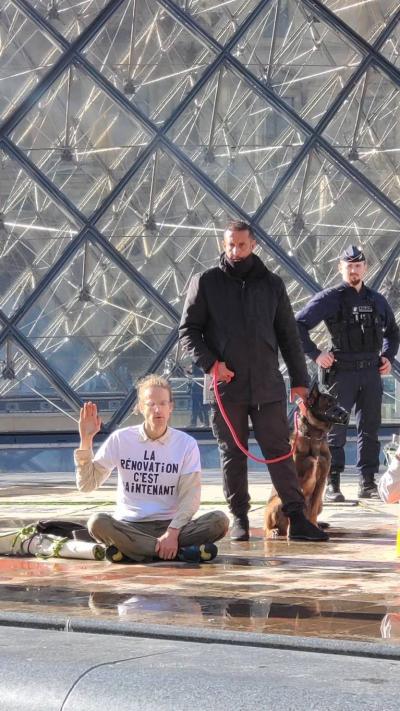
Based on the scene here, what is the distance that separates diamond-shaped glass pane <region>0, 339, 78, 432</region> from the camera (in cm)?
1354

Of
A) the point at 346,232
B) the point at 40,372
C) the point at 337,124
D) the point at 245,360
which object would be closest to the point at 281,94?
the point at 337,124

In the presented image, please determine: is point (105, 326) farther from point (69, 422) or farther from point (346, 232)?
point (346, 232)

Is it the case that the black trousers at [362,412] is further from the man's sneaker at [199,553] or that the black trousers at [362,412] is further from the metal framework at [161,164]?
the metal framework at [161,164]

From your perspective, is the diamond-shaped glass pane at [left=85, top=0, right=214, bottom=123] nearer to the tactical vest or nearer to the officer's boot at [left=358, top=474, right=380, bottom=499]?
the tactical vest

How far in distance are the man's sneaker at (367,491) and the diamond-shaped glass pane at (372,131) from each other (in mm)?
7524

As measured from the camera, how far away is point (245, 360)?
5.80 metres

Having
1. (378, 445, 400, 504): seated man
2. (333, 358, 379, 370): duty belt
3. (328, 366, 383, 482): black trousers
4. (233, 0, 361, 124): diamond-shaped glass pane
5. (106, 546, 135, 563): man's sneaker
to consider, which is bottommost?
(106, 546, 135, 563): man's sneaker

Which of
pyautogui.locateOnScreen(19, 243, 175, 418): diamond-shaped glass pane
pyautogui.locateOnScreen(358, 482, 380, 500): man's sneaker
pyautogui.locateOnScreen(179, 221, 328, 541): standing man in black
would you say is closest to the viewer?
pyautogui.locateOnScreen(179, 221, 328, 541): standing man in black

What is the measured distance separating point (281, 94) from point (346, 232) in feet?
5.65

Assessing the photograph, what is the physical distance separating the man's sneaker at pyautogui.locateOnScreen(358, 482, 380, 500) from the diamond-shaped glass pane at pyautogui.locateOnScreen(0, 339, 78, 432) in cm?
610

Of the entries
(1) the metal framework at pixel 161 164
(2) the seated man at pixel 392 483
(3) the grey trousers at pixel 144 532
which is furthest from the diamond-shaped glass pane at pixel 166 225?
(2) the seated man at pixel 392 483

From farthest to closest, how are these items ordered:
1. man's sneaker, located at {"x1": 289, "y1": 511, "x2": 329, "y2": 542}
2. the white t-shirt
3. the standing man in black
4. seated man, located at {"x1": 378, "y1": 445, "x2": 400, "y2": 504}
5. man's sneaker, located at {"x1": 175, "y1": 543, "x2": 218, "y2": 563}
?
the standing man in black → man's sneaker, located at {"x1": 289, "y1": 511, "x2": 329, "y2": 542} → the white t-shirt → man's sneaker, located at {"x1": 175, "y1": 543, "x2": 218, "y2": 563} → seated man, located at {"x1": 378, "y1": 445, "x2": 400, "y2": 504}

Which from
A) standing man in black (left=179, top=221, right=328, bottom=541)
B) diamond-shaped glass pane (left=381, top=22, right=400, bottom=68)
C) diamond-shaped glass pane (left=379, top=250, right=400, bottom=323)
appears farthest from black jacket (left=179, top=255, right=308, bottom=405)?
diamond-shaped glass pane (left=381, top=22, right=400, bottom=68)

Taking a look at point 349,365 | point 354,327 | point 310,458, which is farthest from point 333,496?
point 310,458
